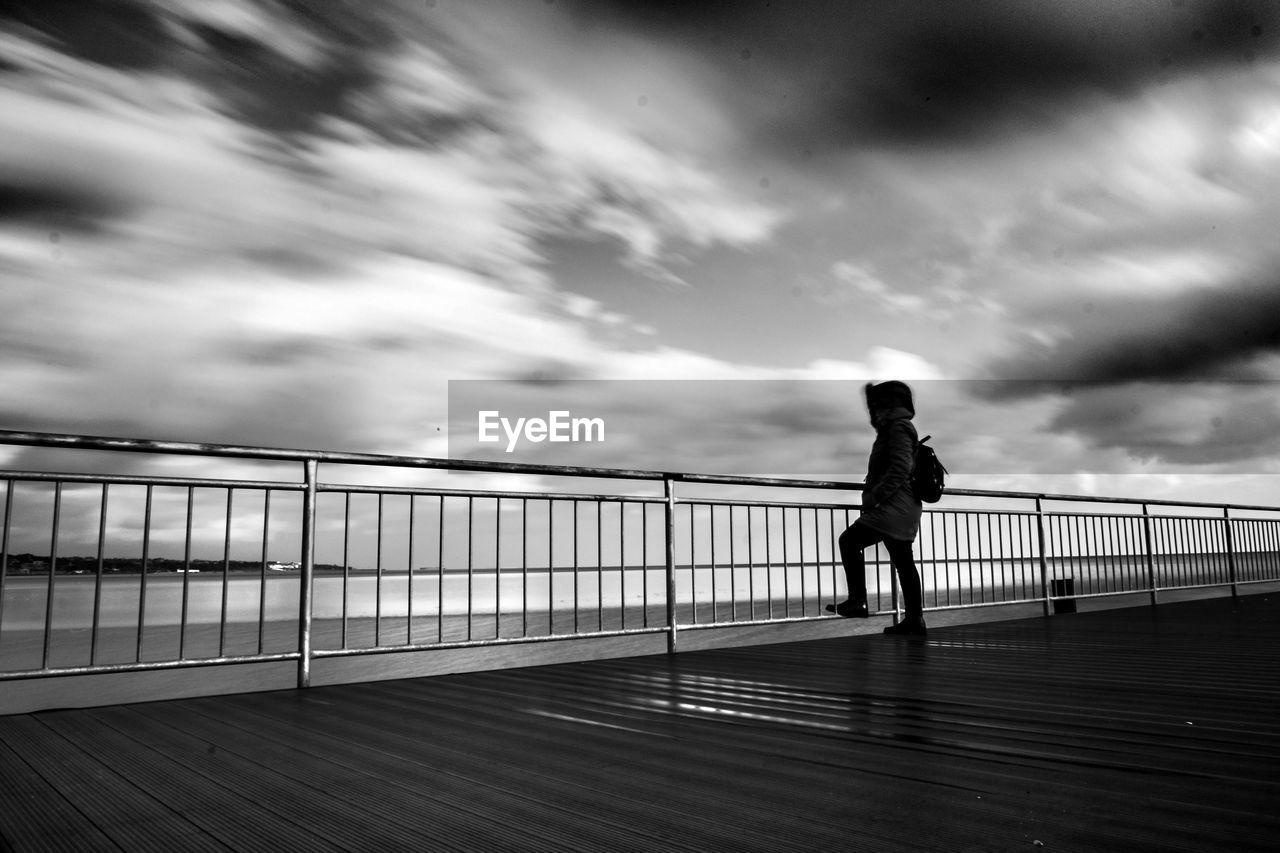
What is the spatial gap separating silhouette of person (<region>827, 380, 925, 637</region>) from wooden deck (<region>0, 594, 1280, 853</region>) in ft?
6.36

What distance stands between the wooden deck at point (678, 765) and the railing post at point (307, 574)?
9.4 inches

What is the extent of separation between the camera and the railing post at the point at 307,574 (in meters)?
4.00

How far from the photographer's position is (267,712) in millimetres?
3184

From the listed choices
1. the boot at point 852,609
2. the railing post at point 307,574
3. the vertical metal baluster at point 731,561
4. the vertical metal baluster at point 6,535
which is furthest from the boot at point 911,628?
the vertical metal baluster at point 6,535

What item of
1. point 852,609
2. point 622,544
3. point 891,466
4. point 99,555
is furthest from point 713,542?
point 99,555

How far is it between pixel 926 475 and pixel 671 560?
6.76ft

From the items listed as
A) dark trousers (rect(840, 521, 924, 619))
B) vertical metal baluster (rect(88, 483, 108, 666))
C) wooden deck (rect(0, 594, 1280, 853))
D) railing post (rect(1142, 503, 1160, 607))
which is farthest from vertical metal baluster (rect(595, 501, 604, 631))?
railing post (rect(1142, 503, 1160, 607))

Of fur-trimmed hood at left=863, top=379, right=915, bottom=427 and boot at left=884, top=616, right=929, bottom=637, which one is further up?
fur-trimmed hood at left=863, top=379, right=915, bottom=427

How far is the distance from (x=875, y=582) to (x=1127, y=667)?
2919 mm

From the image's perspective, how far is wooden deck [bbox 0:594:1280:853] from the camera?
1.54 m

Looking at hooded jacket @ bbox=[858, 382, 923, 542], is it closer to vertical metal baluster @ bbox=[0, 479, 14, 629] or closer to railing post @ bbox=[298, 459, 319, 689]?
railing post @ bbox=[298, 459, 319, 689]

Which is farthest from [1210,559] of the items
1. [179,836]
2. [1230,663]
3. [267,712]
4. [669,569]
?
[179,836]

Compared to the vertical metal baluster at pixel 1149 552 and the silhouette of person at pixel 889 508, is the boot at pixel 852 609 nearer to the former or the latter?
the silhouette of person at pixel 889 508

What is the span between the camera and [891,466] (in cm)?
594
